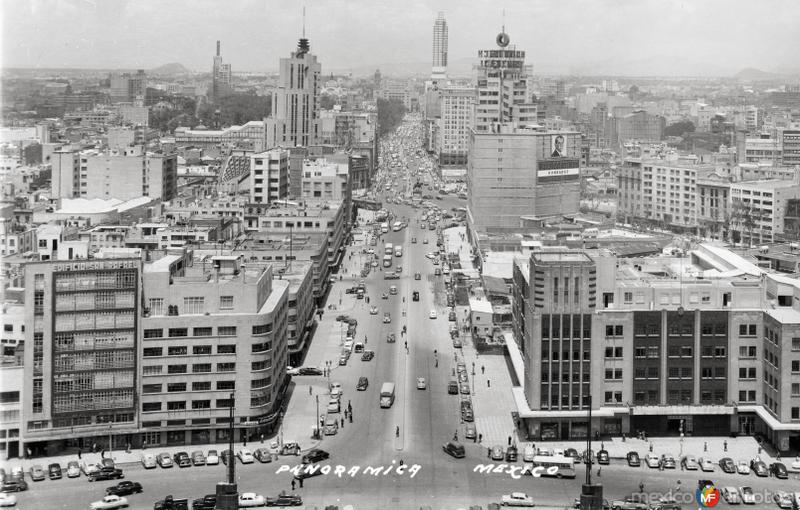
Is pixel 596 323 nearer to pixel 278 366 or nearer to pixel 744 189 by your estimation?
pixel 278 366

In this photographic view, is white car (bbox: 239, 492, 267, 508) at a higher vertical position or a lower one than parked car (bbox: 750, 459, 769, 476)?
lower

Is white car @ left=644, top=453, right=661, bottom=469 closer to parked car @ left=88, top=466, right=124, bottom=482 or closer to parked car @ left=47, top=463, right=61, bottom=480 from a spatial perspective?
parked car @ left=88, top=466, right=124, bottom=482

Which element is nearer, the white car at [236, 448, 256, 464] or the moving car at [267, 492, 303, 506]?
Answer: the moving car at [267, 492, 303, 506]

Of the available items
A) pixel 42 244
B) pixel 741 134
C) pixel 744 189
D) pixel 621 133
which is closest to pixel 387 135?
pixel 621 133

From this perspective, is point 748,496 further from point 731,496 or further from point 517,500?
point 517,500

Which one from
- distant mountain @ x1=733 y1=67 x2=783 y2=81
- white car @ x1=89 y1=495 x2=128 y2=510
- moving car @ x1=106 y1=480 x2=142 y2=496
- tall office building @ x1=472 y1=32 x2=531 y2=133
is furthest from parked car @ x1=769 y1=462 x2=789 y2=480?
distant mountain @ x1=733 y1=67 x2=783 y2=81

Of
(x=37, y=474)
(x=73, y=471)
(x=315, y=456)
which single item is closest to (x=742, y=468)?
(x=315, y=456)
